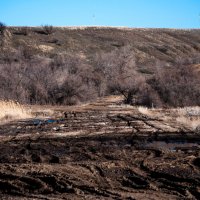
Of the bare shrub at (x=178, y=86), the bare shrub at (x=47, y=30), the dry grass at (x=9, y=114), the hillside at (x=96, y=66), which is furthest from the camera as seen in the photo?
the bare shrub at (x=47, y=30)

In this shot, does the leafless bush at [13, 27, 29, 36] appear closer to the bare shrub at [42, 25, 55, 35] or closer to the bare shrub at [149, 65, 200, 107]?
the bare shrub at [42, 25, 55, 35]

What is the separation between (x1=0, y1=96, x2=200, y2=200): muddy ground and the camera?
9031 millimetres

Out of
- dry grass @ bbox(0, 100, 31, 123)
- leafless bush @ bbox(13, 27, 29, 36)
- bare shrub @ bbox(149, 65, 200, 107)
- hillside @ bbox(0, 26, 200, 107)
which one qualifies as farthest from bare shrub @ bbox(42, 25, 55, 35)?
dry grass @ bbox(0, 100, 31, 123)

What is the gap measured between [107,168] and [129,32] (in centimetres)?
10338

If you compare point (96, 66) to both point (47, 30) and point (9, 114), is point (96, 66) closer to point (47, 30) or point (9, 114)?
point (47, 30)

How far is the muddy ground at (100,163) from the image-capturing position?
9031mm

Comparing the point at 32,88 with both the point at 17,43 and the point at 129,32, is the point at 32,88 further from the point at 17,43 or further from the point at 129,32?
the point at 129,32

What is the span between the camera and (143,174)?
34.4 ft

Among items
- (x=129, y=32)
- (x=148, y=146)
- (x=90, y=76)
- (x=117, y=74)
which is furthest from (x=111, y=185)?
(x=129, y=32)

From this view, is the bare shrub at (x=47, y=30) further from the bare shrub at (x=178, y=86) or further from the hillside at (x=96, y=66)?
the bare shrub at (x=178, y=86)

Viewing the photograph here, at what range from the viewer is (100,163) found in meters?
11.9

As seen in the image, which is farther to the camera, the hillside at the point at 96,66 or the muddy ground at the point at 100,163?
the hillside at the point at 96,66

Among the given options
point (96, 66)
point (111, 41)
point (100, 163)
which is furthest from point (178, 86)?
point (111, 41)

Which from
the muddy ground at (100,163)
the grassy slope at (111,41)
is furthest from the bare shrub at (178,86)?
the grassy slope at (111,41)
